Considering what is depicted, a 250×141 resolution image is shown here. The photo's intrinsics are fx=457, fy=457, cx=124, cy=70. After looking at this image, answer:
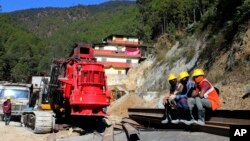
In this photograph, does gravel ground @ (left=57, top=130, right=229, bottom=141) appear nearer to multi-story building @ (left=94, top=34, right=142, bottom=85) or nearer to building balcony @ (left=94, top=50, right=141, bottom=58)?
multi-story building @ (left=94, top=34, right=142, bottom=85)

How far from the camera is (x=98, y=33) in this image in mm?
189875

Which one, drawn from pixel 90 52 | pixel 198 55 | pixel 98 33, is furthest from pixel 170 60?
pixel 98 33

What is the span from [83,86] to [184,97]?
7722mm

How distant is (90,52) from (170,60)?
22.6 metres

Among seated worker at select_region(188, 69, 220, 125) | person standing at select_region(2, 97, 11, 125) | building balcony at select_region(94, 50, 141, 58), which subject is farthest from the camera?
building balcony at select_region(94, 50, 141, 58)

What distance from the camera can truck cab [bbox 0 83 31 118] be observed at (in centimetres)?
2828

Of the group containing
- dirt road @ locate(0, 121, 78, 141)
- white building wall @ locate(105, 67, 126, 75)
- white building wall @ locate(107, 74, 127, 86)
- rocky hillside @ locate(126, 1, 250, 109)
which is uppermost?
white building wall @ locate(105, 67, 126, 75)

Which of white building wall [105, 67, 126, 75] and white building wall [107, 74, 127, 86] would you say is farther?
white building wall [105, 67, 126, 75]

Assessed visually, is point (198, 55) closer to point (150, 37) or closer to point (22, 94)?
point (22, 94)

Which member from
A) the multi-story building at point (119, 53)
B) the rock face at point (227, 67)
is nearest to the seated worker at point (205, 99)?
the rock face at point (227, 67)

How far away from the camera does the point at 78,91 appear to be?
19.1 meters

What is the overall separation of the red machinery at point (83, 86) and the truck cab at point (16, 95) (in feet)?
27.9

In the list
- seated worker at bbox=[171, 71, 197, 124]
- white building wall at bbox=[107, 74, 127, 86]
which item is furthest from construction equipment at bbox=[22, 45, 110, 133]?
white building wall at bbox=[107, 74, 127, 86]

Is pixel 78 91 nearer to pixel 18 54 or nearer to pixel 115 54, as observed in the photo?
pixel 115 54
